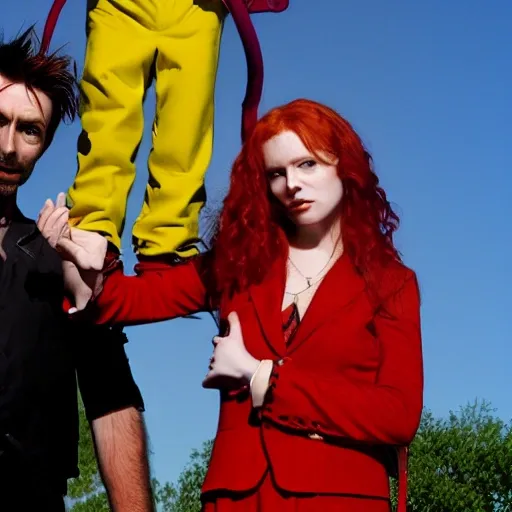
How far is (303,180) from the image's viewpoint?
11.5 ft

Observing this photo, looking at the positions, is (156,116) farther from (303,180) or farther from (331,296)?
(331,296)

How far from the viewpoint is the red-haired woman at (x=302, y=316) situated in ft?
10.5

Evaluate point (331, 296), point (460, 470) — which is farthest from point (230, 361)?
point (460, 470)

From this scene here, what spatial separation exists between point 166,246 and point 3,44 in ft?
3.41

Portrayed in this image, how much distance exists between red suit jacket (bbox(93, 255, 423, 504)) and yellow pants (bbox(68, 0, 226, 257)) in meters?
0.47

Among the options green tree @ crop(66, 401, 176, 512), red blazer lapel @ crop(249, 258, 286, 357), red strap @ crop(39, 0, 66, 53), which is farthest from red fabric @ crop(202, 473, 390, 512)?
green tree @ crop(66, 401, 176, 512)

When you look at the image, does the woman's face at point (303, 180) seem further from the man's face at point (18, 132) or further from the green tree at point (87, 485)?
the green tree at point (87, 485)

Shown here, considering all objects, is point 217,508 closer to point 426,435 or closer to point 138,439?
point 138,439

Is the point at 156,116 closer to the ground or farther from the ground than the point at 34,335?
farther from the ground

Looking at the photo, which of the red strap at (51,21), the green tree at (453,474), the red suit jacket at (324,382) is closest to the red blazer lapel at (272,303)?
the red suit jacket at (324,382)

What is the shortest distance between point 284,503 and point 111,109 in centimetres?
176

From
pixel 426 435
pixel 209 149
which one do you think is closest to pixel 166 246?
pixel 209 149

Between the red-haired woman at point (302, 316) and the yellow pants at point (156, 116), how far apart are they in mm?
267

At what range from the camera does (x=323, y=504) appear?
3.19 metres
